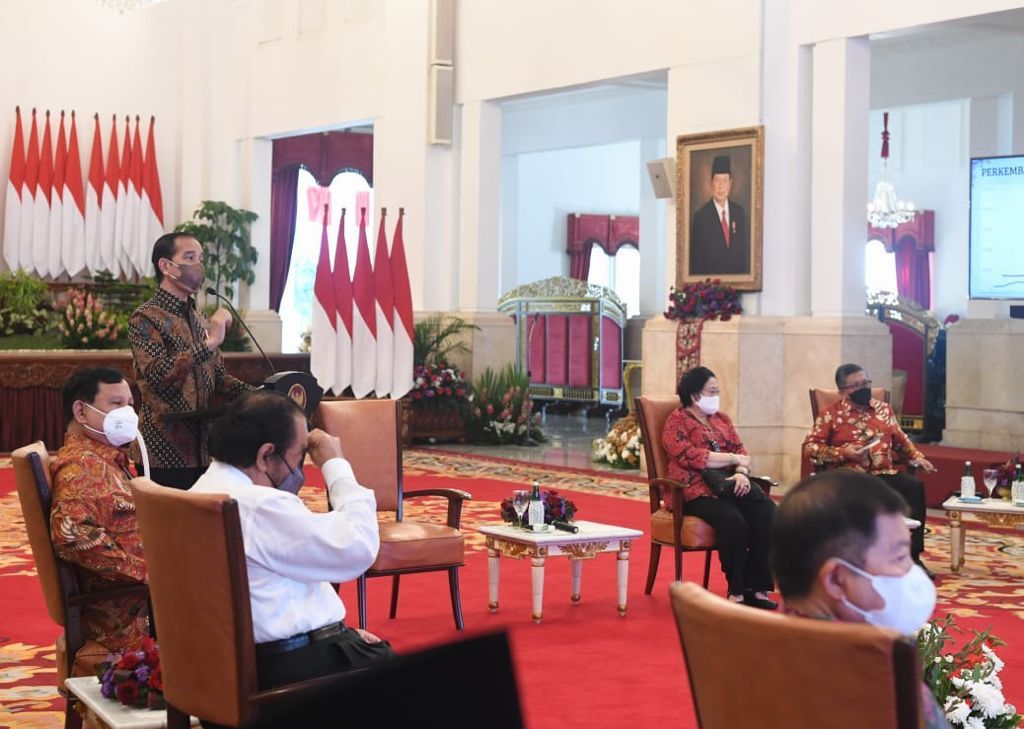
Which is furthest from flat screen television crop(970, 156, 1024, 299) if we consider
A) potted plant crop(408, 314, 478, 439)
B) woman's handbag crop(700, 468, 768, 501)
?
potted plant crop(408, 314, 478, 439)

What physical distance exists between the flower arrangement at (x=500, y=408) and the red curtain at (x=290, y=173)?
21.5ft

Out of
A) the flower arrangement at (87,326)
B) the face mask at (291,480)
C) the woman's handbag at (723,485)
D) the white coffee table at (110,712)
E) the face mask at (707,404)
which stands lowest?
the white coffee table at (110,712)

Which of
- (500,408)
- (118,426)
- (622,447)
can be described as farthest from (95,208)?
(118,426)

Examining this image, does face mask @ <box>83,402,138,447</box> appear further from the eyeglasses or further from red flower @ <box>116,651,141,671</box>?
the eyeglasses

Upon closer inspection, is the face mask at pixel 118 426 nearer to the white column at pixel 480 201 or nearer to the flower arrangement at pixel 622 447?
the flower arrangement at pixel 622 447

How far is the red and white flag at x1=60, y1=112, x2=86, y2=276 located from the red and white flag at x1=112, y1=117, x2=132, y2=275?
0.41 metres

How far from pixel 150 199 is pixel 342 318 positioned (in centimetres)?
555

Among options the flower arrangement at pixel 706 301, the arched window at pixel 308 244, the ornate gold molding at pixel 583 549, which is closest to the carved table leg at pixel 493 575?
the ornate gold molding at pixel 583 549

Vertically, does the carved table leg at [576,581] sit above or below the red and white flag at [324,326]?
below

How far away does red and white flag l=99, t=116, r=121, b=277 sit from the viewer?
1677cm

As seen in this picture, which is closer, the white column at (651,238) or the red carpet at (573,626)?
the red carpet at (573,626)

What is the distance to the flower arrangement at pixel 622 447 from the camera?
1209 cm

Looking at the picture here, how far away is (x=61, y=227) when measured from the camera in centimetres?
1650

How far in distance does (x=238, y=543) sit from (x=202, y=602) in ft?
0.64
